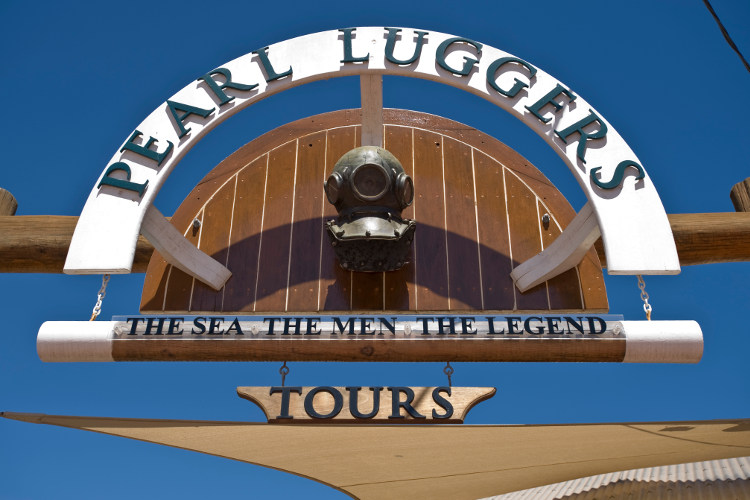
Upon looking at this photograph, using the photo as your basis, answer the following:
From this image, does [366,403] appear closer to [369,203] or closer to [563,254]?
[369,203]

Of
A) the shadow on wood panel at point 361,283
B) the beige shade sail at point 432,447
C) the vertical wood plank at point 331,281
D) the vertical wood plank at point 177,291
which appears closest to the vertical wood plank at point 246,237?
the shadow on wood panel at point 361,283

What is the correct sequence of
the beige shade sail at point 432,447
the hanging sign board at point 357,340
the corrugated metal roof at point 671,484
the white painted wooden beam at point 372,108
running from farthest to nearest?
the corrugated metal roof at point 671,484
the white painted wooden beam at point 372,108
the hanging sign board at point 357,340
the beige shade sail at point 432,447

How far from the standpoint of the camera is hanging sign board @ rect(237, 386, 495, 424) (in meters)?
4.61

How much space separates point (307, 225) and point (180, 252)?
1.13m

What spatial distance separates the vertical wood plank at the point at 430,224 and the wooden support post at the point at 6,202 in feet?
12.1

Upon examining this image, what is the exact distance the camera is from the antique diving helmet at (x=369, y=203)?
5238 mm

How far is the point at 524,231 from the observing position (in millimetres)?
6137

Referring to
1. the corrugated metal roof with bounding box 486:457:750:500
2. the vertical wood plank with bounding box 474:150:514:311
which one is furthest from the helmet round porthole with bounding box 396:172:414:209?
the corrugated metal roof with bounding box 486:457:750:500

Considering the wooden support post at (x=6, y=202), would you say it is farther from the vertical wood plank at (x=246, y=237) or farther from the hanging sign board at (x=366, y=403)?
the hanging sign board at (x=366, y=403)

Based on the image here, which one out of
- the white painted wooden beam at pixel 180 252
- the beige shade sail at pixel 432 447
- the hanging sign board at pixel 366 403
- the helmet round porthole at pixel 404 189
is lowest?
the beige shade sail at pixel 432 447

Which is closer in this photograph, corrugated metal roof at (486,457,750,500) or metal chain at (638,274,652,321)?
metal chain at (638,274,652,321)

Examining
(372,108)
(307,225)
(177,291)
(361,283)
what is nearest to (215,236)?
(177,291)

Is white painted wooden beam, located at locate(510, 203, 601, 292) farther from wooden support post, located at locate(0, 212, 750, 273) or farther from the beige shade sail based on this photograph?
the beige shade sail

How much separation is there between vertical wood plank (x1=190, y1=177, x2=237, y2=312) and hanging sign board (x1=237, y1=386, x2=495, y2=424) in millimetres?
1180
